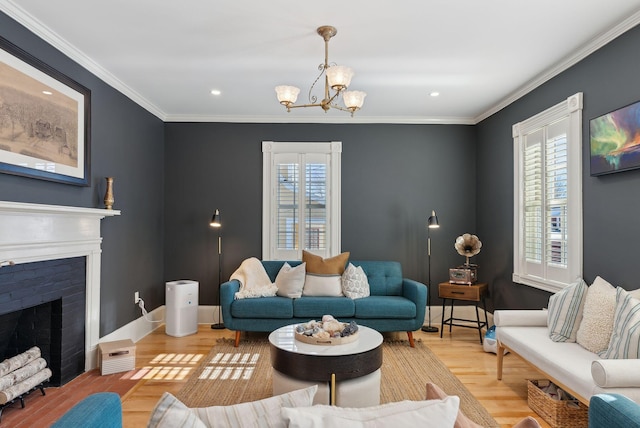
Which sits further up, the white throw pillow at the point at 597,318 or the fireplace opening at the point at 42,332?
the white throw pillow at the point at 597,318

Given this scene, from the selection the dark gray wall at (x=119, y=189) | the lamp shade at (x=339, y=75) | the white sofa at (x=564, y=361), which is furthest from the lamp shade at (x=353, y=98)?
the dark gray wall at (x=119, y=189)

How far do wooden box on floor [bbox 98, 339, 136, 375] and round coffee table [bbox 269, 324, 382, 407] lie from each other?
62.8 inches

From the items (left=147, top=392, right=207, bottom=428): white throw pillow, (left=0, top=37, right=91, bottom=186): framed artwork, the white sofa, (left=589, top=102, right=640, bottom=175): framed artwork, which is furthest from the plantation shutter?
(left=0, top=37, right=91, bottom=186): framed artwork

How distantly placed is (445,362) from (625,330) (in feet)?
5.71

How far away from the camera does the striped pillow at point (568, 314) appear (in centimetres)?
294

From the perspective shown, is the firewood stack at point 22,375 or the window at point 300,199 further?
the window at point 300,199

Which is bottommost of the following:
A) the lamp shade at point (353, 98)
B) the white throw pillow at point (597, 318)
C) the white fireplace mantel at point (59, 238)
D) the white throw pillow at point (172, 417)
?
the white throw pillow at point (597, 318)

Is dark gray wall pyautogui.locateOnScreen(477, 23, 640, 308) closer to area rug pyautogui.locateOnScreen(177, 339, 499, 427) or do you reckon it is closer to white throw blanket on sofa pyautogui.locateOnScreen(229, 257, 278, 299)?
area rug pyautogui.locateOnScreen(177, 339, 499, 427)

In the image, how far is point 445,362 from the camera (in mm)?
3840

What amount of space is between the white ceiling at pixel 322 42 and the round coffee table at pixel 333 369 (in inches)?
90.5

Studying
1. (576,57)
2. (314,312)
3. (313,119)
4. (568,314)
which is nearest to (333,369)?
(314,312)

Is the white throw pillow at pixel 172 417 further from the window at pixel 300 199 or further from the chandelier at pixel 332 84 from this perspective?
the window at pixel 300 199

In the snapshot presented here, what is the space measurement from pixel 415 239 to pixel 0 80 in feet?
14.8

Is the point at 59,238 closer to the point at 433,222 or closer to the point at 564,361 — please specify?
the point at 564,361
